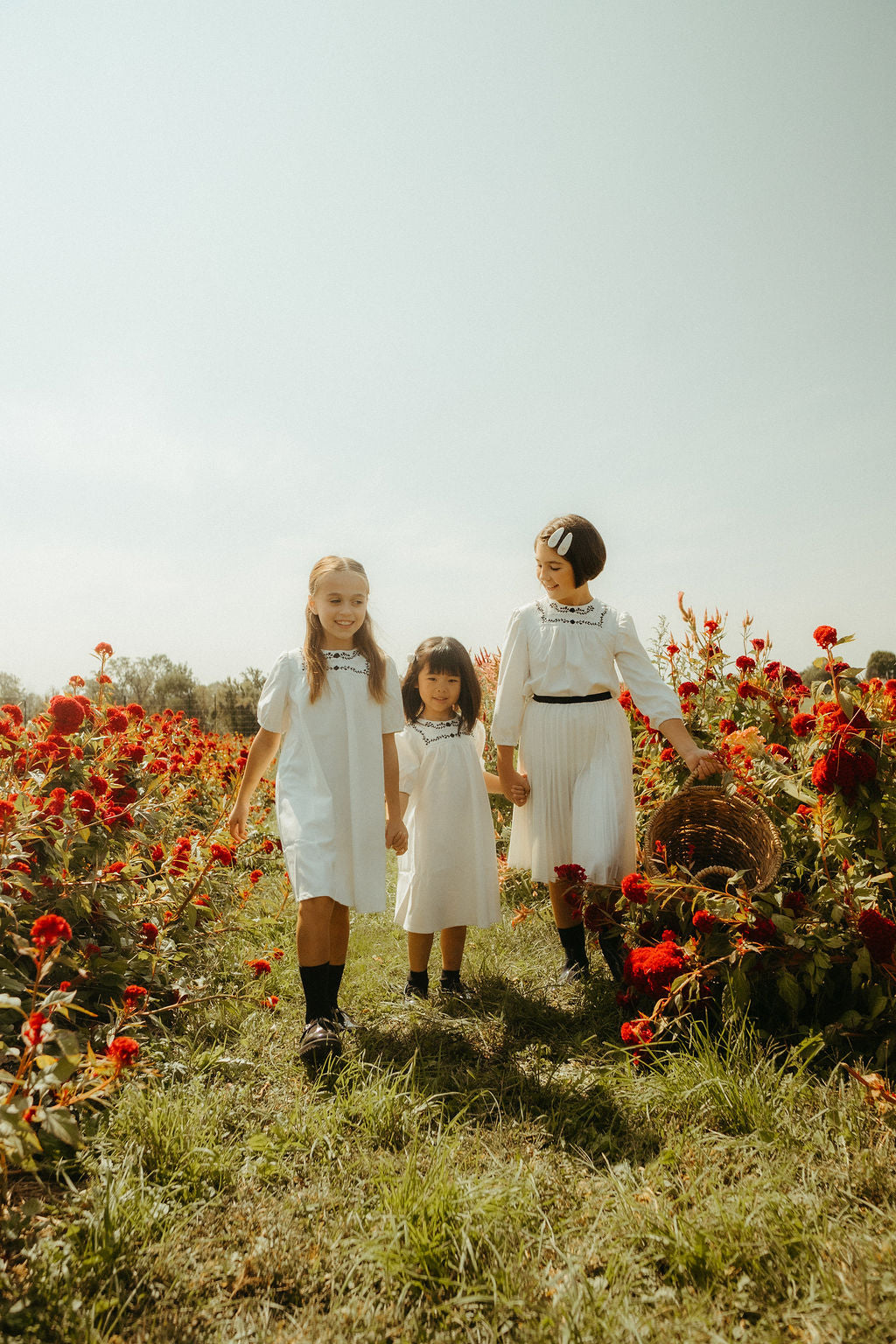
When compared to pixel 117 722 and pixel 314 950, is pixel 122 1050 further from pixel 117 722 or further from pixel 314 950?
pixel 117 722

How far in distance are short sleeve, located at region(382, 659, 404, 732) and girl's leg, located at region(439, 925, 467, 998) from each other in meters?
0.90

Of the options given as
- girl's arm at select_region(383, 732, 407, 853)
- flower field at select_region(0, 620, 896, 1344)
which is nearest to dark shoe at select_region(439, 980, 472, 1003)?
flower field at select_region(0, 620, 896, 1344)

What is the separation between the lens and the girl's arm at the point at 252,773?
2830mm

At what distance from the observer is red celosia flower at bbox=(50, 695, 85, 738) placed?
8.00 ft

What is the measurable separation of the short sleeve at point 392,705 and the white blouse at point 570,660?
48 centimetres

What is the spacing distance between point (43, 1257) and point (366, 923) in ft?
9.32

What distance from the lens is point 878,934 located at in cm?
221

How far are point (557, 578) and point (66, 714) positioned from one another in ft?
6.24

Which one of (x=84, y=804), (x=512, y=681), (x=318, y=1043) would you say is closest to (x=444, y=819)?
(x=512, y=681)

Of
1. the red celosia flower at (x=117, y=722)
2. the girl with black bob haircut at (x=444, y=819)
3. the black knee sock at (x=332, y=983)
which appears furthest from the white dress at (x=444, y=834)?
the red celosia flower at (x=117, y=722)

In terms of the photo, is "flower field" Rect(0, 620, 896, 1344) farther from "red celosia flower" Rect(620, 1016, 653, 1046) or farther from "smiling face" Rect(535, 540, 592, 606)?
"smiling face" Rect(535, 540, 592, 606)

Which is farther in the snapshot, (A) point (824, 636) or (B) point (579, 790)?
(B) point (579, 790)

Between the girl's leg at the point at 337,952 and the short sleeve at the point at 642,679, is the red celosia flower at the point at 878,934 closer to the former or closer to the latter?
the short sleeve at the point at 642,679

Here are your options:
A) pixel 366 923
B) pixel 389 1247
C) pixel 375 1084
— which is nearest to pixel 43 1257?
pixel 389 1247
